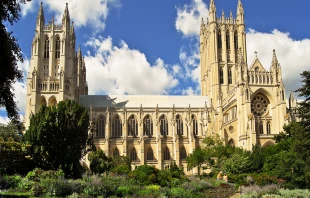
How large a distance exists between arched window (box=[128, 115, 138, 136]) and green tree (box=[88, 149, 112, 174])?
18090mm

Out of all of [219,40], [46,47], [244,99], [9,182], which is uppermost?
[219,40]

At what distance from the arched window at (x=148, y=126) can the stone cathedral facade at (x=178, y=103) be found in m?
0.19

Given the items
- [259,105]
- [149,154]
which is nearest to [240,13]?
[259,105]

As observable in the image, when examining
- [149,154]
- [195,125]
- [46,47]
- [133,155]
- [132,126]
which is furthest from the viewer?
[195,125]

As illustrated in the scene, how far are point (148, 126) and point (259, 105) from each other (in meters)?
21.7

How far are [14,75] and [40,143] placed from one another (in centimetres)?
2626

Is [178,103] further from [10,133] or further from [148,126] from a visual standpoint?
[10,133]

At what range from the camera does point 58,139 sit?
40.0 metres

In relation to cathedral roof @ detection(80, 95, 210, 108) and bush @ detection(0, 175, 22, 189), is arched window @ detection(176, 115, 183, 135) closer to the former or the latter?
cathedral roof @ detection(80, 95, 210, 108)

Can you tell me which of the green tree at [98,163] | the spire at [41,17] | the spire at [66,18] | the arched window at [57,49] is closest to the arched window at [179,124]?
the green tree at [98,163]

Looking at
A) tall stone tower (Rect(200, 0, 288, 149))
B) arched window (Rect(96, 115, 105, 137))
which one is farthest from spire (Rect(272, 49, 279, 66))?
arched window (Rect(96, 115, 105, 137))

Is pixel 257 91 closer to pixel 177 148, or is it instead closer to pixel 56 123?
pixel 177 148

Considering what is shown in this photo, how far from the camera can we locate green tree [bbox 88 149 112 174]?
164 feet

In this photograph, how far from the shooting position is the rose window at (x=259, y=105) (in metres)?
60.2
